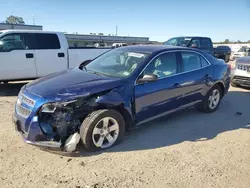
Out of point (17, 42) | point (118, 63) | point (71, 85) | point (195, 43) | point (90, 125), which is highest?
point (195, 43)

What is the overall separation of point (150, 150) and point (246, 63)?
5.83 m

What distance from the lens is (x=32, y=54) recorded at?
7.33 metres

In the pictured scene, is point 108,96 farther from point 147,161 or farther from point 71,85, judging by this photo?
point 147,161

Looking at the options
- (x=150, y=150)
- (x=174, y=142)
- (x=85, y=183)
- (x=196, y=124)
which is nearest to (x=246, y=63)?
(x=196, y=124)

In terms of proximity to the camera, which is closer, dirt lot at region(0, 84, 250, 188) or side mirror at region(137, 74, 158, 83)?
dirt lot at region(0, 84, 250, 188)

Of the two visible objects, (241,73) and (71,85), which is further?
(241,73)

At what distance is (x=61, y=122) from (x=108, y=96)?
2.60 ft

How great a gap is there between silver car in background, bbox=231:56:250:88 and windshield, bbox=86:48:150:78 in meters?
5.01

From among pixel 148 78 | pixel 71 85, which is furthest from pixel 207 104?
pixel 71 85

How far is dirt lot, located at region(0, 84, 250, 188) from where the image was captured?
2.99 m

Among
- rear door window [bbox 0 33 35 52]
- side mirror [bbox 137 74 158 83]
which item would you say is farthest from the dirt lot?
rear door window [bbox 0 33 35 52]

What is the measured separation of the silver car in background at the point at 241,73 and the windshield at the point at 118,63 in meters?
5.01

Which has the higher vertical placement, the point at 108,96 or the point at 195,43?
the point at 195,43

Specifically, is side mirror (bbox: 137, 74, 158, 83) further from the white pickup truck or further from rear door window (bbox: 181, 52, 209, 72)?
the white pickup truck
